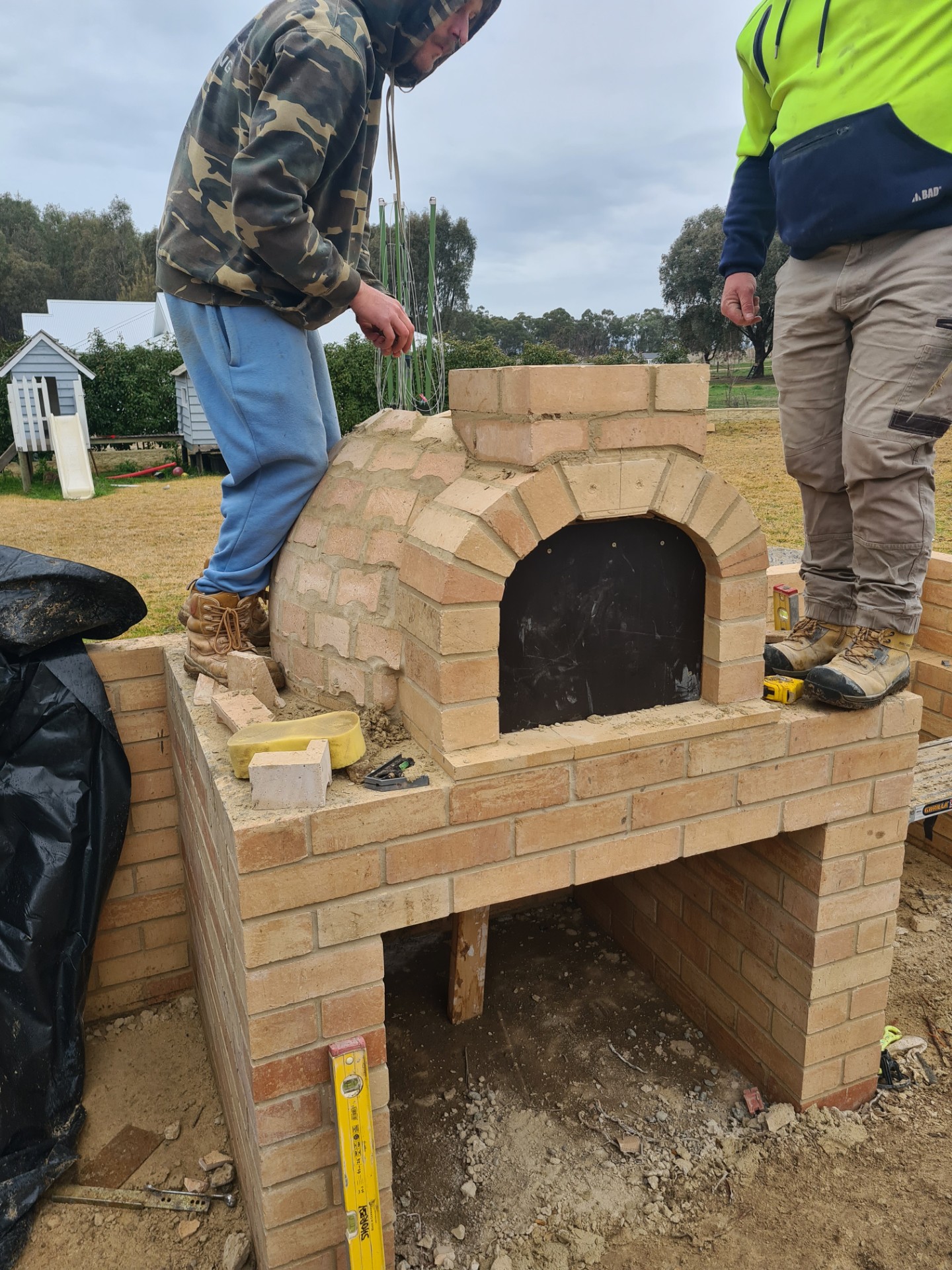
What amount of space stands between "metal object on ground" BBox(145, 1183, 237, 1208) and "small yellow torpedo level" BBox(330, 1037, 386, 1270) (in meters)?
0.79

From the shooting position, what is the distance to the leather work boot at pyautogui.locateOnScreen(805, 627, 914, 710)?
7.82 feet

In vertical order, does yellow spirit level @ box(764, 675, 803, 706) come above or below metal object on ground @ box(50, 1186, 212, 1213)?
above

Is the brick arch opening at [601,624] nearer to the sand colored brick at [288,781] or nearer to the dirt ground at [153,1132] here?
the sand colored brick at [288,781]

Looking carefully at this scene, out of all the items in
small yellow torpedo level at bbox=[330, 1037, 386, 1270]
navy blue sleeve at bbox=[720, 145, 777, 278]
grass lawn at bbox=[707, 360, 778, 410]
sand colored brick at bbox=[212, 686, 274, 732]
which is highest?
navy blue sleeve at bbox=[720, 145, 777, 278]

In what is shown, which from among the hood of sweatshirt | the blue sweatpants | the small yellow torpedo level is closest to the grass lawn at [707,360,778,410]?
the hood of sweatshirt

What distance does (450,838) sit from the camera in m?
2.06

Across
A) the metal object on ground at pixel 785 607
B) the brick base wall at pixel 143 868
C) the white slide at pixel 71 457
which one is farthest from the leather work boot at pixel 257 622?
the white slide at pixel 71 457

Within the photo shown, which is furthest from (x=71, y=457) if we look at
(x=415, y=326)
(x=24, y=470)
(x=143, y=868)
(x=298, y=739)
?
(x=298, y=739)

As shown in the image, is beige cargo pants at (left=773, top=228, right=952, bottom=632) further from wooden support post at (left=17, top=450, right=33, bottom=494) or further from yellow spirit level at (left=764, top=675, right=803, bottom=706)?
wooden support post at (left=17, top=450, right=33, bottom=494)

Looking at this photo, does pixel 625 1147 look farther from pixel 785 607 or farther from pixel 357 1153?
pixel 785 607

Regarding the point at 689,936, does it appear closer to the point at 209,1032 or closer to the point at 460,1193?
the point at 460,1193

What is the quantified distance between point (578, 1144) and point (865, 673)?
1.76 metres

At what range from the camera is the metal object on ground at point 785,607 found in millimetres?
3598

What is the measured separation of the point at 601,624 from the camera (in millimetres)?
2289
